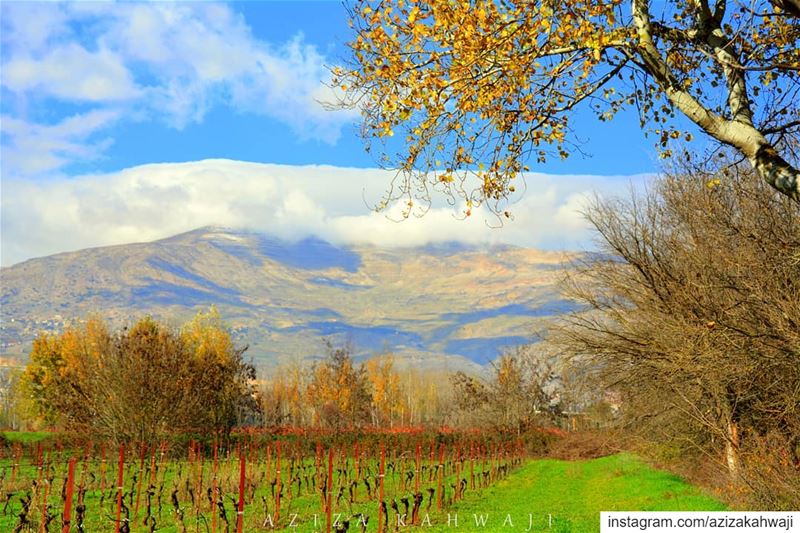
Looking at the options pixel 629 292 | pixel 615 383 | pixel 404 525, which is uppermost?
pixel 629 292

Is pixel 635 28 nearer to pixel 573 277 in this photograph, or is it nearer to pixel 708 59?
pixel 708 59

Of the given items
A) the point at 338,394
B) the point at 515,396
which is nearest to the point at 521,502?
the point at 515,396

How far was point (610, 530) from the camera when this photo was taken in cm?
1032

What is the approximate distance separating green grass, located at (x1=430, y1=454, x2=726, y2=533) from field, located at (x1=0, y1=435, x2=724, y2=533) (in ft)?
0.13

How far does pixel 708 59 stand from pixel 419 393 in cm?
14385

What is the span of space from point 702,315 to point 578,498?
36.9 feet

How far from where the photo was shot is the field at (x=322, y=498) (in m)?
16.2

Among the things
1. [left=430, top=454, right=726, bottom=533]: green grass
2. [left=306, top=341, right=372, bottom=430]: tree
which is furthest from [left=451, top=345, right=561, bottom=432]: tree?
[left=430, top=454, right=726, bottom=533]: green grass

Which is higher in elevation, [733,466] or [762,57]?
[762,57]

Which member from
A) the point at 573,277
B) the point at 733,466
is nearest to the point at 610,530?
the point at 733,466

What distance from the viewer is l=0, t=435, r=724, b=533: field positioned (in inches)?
638

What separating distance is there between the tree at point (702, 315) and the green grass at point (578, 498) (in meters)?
1.67

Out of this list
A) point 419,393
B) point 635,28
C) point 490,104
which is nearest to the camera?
point 635,28

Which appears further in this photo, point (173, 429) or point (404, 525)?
point (173, 429)
